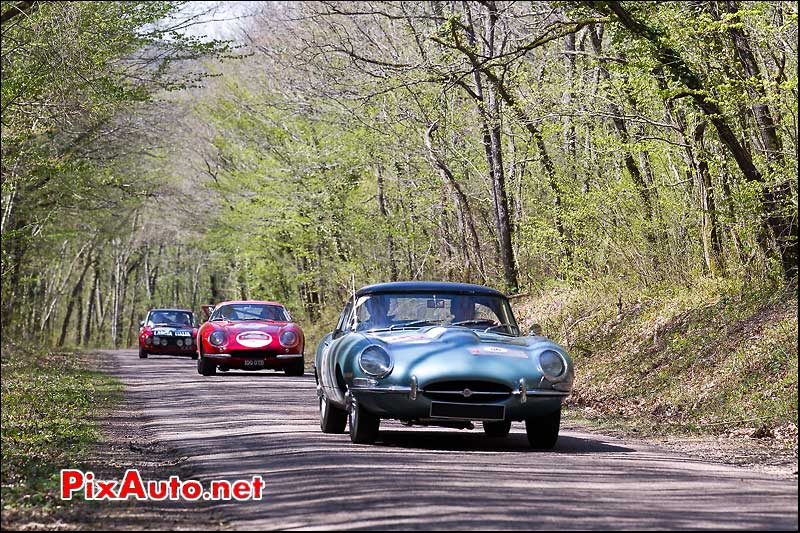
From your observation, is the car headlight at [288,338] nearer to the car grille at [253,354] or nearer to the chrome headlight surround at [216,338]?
the car grille at [253,354]

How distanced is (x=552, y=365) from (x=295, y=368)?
13529mm

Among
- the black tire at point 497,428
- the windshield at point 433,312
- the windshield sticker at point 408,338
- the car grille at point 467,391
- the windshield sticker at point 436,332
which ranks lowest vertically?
the black tire at point 497,428

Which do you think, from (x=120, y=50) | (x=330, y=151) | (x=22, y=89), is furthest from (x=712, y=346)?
(x=330, y=151)

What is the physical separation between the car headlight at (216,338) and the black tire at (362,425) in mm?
12260

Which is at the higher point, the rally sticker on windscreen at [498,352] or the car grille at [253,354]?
the rally sticker on windscreen at [498,352]

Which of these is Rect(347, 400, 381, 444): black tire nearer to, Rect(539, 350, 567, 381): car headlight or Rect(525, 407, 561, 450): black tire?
Rect(525, 407, 561, 450): black tire

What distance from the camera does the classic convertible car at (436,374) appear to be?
35.8ft

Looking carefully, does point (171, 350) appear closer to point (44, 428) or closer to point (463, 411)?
point (44, 428)

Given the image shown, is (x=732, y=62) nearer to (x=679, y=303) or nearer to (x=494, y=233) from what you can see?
(x=679, y=303)

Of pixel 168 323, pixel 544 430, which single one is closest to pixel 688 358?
pixel 544 430

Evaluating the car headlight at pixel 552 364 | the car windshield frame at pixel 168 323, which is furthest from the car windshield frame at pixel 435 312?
the car windshield frame at pixel 168 323

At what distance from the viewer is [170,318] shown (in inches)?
1505

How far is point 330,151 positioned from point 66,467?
3026 centimetres

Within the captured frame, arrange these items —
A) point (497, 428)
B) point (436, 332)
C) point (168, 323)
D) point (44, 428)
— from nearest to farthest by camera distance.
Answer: point (436, 332) → point (497, 428) → point (44, 428) → point (168, 323)
